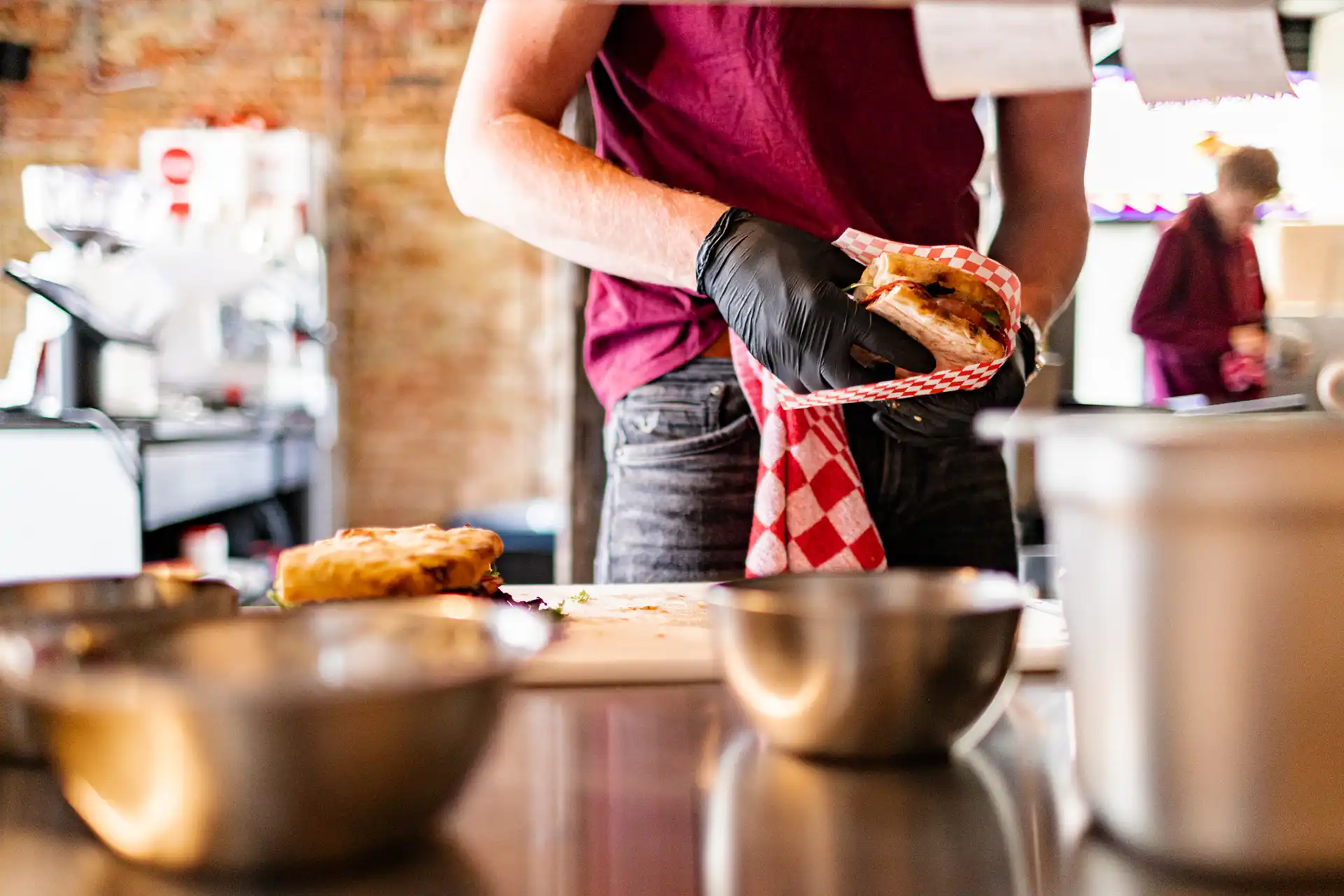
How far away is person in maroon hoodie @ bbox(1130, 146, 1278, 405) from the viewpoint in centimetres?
409

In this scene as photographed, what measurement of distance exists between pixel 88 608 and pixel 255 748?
277 mm

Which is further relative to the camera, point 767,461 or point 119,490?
point 119,490

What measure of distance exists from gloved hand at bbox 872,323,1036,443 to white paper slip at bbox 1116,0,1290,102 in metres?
0.43

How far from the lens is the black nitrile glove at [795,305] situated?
0.99 metres

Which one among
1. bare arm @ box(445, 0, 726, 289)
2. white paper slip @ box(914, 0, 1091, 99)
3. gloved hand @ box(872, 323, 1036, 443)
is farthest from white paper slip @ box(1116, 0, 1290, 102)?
bare arm @ box(445, 0, 726, 289)

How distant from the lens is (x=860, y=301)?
1.02 m

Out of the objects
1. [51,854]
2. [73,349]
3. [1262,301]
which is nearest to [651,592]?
[51,854]

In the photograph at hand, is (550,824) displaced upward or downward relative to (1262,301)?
downward

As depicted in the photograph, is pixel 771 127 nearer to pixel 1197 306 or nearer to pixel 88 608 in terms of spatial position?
pixel 88 608

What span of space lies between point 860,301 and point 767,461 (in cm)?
31

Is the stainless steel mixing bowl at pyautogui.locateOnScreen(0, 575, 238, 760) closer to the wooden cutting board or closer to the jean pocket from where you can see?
the wooden cutting board

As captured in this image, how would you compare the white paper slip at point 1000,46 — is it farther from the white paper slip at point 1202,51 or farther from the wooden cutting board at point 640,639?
the wooden cutting board at point 640,639

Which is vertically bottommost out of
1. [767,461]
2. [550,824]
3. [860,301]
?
[550,824]

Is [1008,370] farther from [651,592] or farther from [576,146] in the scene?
[576,146]
